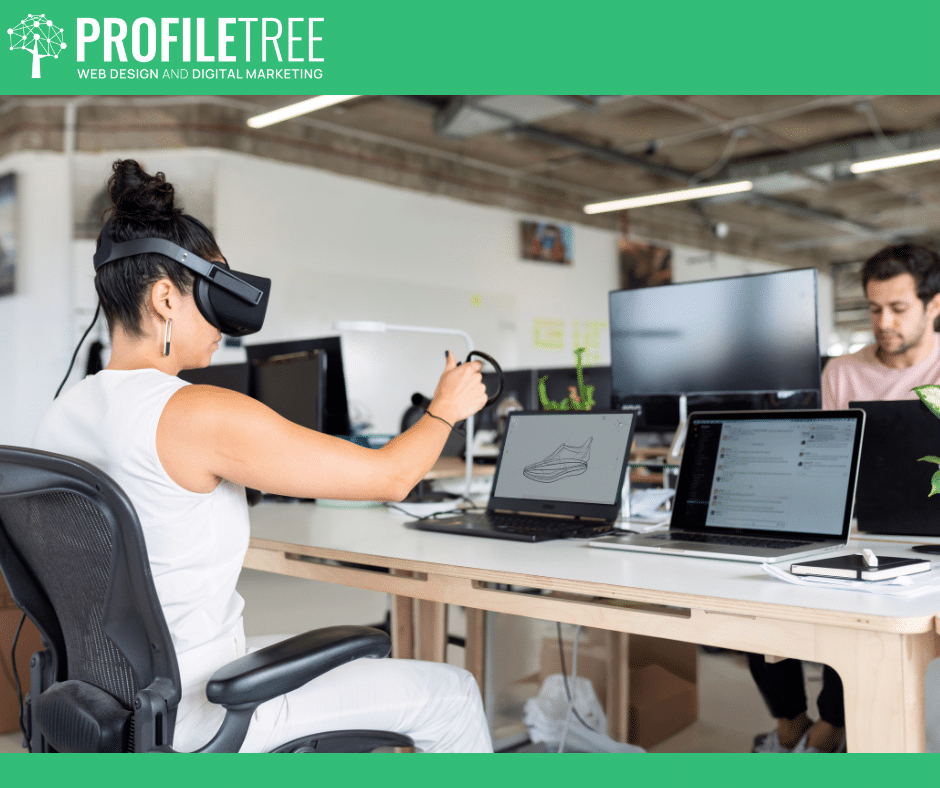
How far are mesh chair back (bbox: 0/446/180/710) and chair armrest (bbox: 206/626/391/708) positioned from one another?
0.07 metres

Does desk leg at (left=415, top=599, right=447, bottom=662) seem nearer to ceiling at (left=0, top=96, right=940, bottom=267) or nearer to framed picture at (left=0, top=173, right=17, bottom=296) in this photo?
ceiling at (left=0, top=96, right=940, bottom=267)

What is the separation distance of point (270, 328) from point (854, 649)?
5.54m

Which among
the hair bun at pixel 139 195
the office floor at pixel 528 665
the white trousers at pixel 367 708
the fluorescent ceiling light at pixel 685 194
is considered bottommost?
the office floor at pixel 528 665

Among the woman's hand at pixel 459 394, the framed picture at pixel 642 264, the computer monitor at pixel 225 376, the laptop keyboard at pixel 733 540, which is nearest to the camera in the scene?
the woman's hand at pixel 459 394

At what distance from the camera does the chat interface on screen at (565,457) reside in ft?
6.41

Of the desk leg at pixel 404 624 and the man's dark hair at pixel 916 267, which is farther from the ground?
the man's dark hair at pixel 916 267

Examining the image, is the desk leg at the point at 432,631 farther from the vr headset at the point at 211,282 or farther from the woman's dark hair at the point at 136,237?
the woman's dark hair at the point at 136,237

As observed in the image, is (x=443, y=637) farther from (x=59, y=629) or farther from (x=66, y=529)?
(x=66, y=529)

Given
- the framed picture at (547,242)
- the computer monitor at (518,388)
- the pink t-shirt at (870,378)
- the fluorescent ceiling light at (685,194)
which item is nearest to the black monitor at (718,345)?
the pink t-shirt at (870,378)

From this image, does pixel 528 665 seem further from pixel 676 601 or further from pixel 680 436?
pixel 676 601

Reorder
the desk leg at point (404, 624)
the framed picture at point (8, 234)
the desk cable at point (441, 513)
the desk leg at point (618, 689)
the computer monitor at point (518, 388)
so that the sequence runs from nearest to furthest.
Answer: the desk leg at point (404, 624) → the desk cable at point (441, 513) → the desk leg at point (618, 689) → the computer monitor at point (518, 388) → the framed picture at point (8, 234)

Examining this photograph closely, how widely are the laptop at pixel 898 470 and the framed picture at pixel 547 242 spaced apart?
22.2 feet
